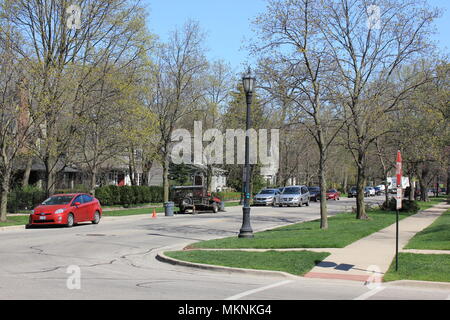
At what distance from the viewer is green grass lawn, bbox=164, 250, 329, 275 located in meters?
12.0

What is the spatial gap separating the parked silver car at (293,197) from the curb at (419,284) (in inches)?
1375

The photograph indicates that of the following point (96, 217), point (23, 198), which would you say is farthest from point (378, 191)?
point (96, 217)

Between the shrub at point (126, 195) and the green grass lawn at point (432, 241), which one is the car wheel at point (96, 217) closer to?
the shrub at point (126, 195)

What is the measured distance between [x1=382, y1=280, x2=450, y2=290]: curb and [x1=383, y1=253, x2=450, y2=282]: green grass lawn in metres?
0.31

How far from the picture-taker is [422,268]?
11.6 m

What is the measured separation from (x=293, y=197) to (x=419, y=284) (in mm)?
35346

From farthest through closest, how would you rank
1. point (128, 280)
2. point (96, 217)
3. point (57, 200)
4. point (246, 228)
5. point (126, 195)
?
point (126, 195)
point (96, 217)
point (57, 200)
point (246, 228)
point (128, 280)

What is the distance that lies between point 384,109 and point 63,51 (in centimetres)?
1700

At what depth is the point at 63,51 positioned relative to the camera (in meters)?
28.9

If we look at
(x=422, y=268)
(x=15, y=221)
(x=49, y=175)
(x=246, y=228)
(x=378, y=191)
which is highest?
(x=49, y=175)

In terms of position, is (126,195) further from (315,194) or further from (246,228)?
(246,228)

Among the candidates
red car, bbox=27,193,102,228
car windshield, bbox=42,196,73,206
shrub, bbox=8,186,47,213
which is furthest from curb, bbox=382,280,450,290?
shrub, bbox=8,186,47,213

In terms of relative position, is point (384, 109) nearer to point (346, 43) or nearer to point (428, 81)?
point (428, 81)

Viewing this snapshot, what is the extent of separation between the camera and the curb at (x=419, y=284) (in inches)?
392
